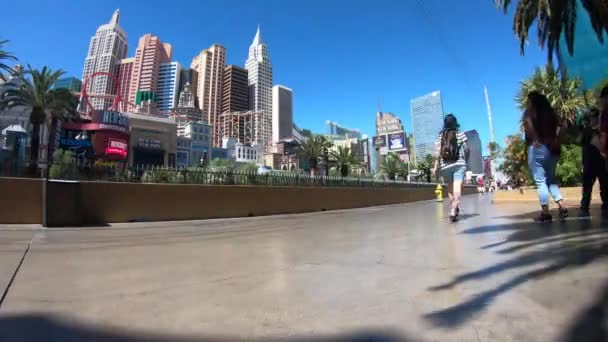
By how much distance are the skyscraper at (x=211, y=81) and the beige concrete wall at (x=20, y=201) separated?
589 ft

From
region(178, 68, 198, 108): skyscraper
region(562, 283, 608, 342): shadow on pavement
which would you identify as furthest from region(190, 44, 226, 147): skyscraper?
region(562, 283, 608, 342): shadow on pavement

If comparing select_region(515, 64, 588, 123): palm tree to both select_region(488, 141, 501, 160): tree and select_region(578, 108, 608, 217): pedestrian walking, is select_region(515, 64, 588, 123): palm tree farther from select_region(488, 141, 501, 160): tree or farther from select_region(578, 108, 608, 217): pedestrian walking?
select_region(488, 141, 501, 160): tree

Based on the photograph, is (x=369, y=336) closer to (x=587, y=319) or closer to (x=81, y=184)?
(x=587, y=319)

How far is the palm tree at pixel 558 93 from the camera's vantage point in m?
22.1

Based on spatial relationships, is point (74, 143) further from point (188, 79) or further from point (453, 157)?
point (188, 79)

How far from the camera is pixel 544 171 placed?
5688 mm

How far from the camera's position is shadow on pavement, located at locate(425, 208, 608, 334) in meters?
1.83

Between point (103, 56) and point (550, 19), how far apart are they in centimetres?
20425

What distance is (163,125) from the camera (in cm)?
10869

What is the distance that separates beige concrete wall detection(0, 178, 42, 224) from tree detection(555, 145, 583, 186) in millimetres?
22522

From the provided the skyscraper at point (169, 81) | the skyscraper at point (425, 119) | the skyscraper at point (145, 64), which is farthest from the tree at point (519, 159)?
the skyscraper at point (145, 64)

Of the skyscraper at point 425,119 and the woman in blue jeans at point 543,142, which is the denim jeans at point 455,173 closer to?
the woman in blue jeans at point 543,142

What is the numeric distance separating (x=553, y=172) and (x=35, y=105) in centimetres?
4260

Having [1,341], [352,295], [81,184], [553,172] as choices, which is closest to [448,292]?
[352,295]
